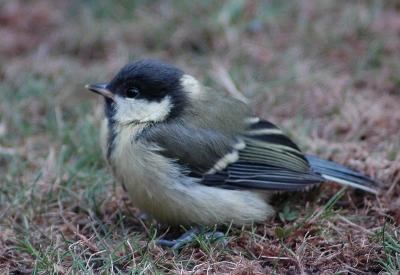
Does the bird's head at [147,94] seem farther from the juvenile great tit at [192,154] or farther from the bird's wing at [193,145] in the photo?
the bird's wing at [193,145]

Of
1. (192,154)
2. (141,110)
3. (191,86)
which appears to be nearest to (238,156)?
(192,154)

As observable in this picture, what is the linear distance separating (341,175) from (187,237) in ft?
4.09

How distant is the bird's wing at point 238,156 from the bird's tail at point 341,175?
0.13 m

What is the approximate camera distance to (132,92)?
381 centimetres

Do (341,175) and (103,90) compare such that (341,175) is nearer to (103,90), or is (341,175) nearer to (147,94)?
(147,94)

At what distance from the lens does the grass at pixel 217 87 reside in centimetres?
331

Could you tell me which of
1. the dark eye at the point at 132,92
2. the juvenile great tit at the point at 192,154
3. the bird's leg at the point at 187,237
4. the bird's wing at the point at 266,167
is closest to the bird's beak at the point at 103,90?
the juvenile great tit at the point at 192,154

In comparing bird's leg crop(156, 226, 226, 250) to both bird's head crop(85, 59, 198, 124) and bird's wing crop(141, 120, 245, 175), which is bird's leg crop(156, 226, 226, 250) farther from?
bird's head crop(85, 59, 198, 124)

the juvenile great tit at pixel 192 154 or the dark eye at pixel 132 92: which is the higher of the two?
the dark eye at pixel 132 92

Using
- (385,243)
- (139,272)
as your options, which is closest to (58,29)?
(139,272)

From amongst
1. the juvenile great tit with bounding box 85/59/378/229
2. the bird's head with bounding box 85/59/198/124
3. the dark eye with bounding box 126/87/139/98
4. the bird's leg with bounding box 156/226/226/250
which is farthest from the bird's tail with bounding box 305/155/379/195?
the dark eye with bounding box 126/87/139/98

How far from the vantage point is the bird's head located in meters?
3.76

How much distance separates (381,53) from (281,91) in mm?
1327

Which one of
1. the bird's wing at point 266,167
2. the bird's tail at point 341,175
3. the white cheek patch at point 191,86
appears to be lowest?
the bird's tail at point 341,175
